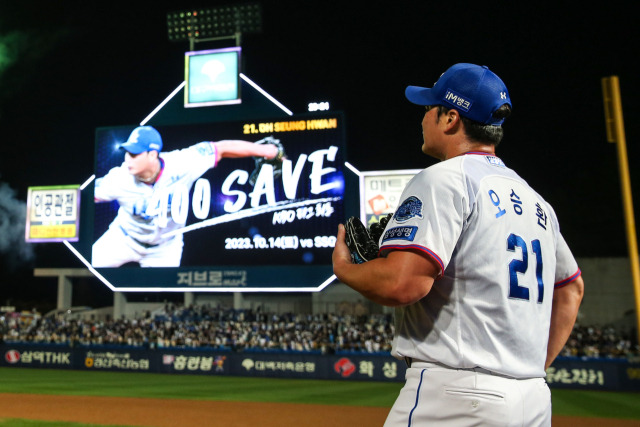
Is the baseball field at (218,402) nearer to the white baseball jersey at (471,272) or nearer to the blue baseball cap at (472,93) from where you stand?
the white baseball jersey at (471,272)

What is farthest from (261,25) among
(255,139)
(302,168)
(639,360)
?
(639,360)

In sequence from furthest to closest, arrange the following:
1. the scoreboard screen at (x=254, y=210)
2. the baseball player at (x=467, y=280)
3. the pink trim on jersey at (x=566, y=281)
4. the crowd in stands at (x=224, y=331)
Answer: the crowd in stands at (x=224, y=331)
the scoreboard screen at (x=254, y=210)
the pink trim on jersey at (x=566, y=281)
the baseball player at (x=467, y=280)

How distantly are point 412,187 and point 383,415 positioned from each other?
8868mm

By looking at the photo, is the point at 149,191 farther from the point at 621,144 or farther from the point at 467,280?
the point at 467,280

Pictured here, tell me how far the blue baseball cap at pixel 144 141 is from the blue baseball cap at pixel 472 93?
1994 cm

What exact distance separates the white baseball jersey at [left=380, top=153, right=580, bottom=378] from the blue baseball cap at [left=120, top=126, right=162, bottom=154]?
2008 cm

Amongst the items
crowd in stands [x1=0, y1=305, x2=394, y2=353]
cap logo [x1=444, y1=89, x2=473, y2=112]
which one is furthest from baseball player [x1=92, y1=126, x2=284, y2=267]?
cap logo [x1=444, y1=89, x2=473, y2=112]

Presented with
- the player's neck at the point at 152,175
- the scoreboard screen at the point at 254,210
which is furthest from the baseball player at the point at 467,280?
the player's neck at the point at 152,175

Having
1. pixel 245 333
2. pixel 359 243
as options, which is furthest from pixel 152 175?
pixel 359 243

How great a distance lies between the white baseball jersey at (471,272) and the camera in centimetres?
150

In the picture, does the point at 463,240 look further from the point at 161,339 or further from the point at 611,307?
the point at 611,307

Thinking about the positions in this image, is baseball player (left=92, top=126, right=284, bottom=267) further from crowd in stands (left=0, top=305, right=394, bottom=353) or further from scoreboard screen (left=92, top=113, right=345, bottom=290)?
crowd in stands (left=0, top=305, right=394, bottom=353)

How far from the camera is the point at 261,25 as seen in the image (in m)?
23.8

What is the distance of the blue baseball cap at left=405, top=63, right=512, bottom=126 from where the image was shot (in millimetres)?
1664
